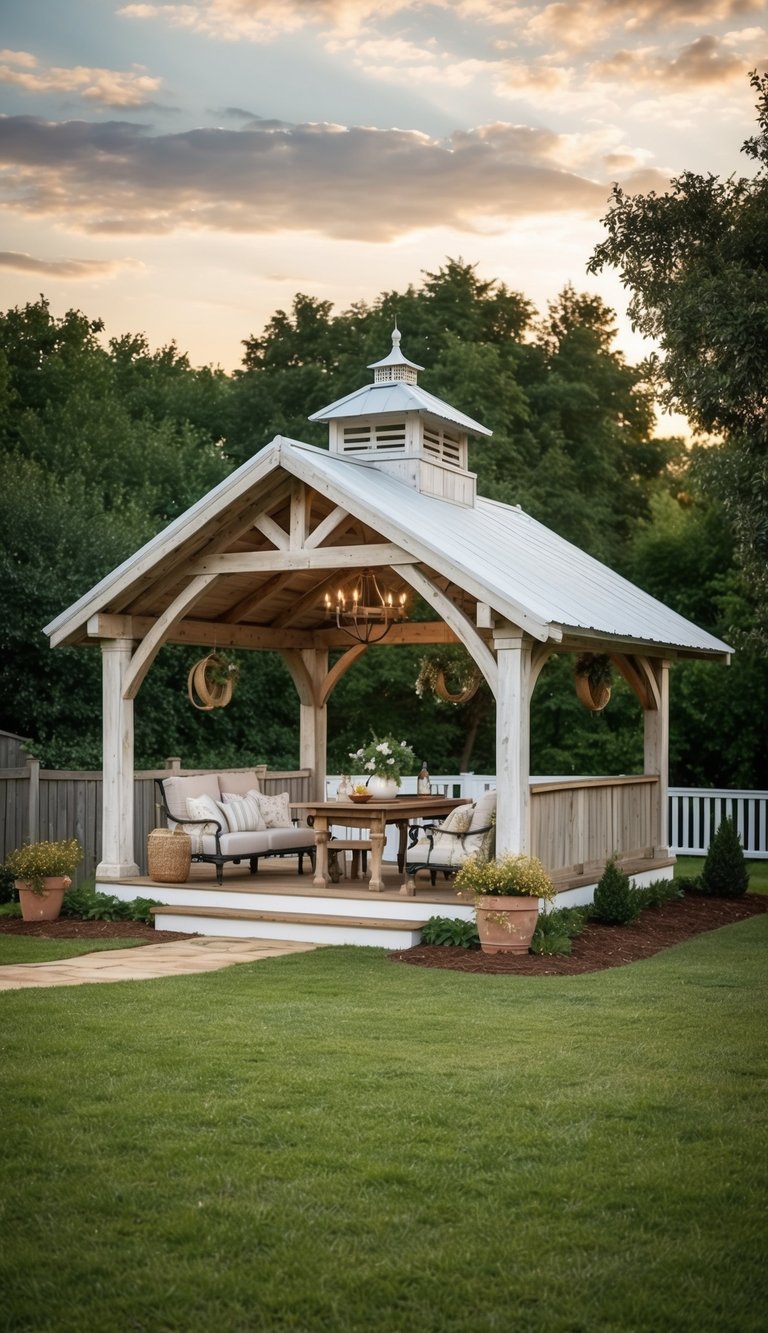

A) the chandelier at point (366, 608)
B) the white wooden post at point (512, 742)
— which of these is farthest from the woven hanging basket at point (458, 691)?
the white wooden post at point (512, 742)

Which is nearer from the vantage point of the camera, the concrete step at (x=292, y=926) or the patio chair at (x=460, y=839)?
the concrete step at (x=292, y=926)

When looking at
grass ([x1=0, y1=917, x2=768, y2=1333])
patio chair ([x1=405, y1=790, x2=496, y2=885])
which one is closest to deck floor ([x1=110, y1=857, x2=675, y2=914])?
patio chair ([x1=405, y1=790, x2=496, y2=885])

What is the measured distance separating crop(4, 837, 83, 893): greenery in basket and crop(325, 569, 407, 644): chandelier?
3729 millimetres

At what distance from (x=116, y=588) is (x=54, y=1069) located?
6969 millimetres

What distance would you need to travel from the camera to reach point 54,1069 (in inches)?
285

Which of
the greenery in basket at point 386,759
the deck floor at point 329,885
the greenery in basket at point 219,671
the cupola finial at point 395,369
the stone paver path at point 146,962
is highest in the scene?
the cupola finial at point 395,369

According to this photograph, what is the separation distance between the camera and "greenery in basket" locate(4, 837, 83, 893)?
13305mm

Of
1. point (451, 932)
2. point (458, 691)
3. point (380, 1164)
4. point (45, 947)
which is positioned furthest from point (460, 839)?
point (380, 1164)

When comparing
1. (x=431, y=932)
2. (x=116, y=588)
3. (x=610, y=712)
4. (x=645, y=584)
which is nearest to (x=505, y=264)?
(x=645, y=584)

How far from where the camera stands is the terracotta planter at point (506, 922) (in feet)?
37.6

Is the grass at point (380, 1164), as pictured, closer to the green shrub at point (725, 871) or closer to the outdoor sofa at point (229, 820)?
the outdoor sofa at point (229, 820)

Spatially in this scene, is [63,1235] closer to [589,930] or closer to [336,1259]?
[336,1259]

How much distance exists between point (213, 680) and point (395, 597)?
217 centimetres

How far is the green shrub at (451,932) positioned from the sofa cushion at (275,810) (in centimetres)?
336
